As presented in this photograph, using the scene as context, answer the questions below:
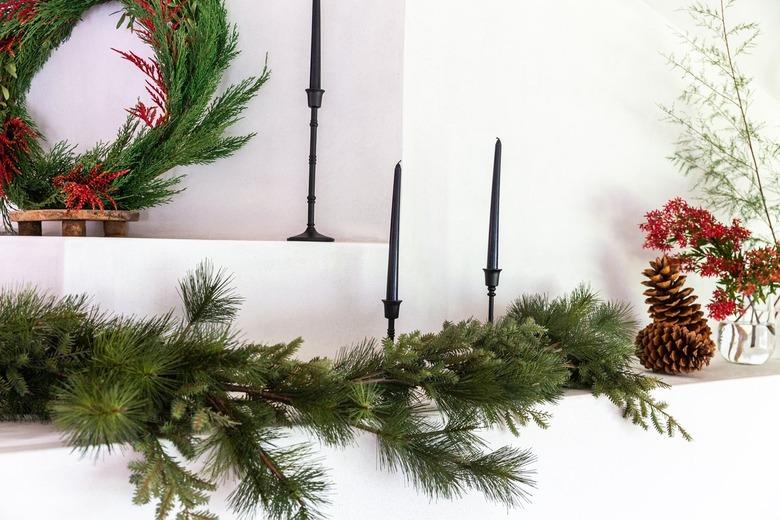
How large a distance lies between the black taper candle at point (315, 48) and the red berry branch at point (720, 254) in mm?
651

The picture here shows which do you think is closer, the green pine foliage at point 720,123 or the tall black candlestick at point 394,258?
the tall black candlestick at point 394,258

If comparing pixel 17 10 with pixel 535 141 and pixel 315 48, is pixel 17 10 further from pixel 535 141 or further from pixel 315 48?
pixel 535 141

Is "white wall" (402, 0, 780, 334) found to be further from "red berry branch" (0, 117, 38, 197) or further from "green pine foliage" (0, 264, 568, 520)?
"red berry branch" (0, 117, 38, 197)

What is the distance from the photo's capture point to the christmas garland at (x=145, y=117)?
4.22ft

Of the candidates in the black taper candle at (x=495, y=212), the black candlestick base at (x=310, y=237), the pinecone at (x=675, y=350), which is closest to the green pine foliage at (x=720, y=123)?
the pinecone at (x=675, y=350)

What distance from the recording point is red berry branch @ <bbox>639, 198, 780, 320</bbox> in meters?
1.33

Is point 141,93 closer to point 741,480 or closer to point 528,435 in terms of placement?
point 528,435

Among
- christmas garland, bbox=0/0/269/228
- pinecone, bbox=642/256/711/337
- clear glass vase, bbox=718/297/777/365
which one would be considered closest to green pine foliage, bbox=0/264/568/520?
christmas garland, bbox=0/0/269/228

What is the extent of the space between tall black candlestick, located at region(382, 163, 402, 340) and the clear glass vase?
68 centimetres

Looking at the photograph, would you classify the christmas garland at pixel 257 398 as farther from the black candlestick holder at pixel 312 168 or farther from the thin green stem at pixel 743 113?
the thin green stem at pixel 743 113

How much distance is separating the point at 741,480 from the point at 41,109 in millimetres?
1421


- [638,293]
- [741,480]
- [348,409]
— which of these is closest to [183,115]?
[348,409]

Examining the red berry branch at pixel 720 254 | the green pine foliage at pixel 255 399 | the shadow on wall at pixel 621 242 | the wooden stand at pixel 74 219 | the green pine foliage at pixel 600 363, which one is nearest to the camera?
the green pine foliage at pixel 255 399

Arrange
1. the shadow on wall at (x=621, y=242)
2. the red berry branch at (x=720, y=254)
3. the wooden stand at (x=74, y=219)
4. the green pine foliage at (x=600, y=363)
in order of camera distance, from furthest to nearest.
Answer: the shadow on wall at (x=621, y=242), the red berry branch at (x=720, y=254), the wooden stand at (x=74, y=219), the green pine foliage at (x=600, y=363)
